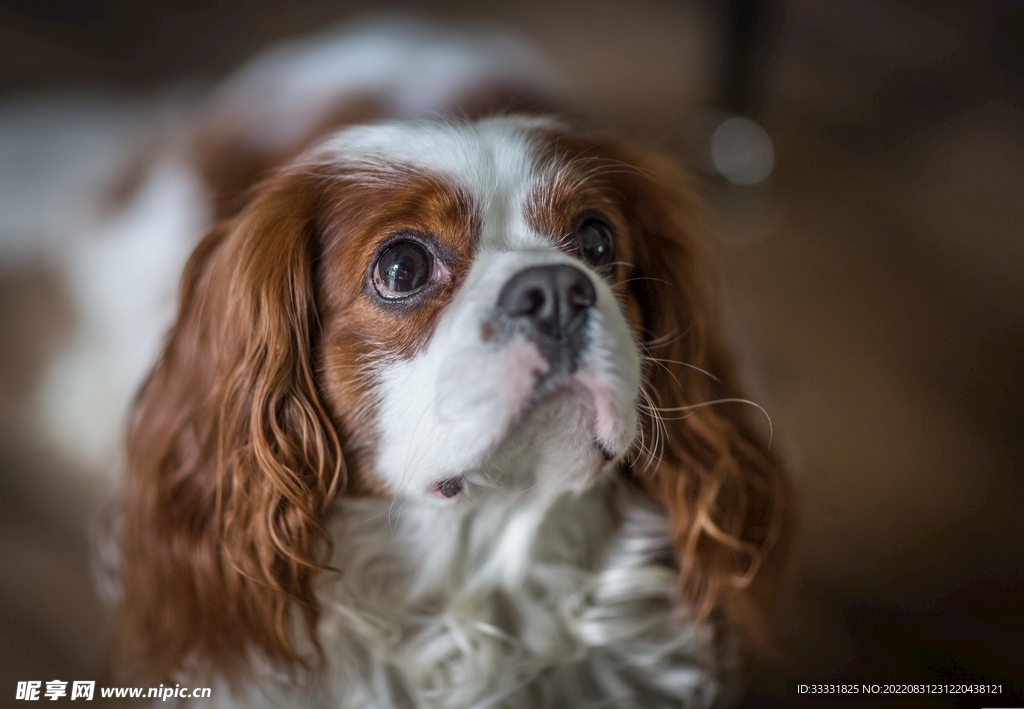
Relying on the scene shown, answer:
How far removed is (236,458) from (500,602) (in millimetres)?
366

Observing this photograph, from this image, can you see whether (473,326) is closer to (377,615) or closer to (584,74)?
(377,615)

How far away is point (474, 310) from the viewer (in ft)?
2.44

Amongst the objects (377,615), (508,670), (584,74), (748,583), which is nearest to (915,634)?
(748,583)

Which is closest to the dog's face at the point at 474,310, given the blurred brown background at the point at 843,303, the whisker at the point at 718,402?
the whisker at the point at 718,402

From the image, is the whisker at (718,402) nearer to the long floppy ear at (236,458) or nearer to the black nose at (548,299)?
the black nose at (548,299)

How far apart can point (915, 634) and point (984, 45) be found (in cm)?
85

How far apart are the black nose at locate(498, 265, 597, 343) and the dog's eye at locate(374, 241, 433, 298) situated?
0.11 metres

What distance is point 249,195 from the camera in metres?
0.94

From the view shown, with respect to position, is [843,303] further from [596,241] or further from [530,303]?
[530,303]

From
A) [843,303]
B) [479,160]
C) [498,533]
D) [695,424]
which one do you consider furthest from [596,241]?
[843,303]

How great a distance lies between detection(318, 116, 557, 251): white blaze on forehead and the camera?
31.8 inches

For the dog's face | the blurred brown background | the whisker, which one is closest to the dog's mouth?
the dog's face

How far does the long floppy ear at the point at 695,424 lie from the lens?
3.13ft

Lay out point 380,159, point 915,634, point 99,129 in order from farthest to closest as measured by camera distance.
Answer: point 99,129, point 915,634, point 380,159
